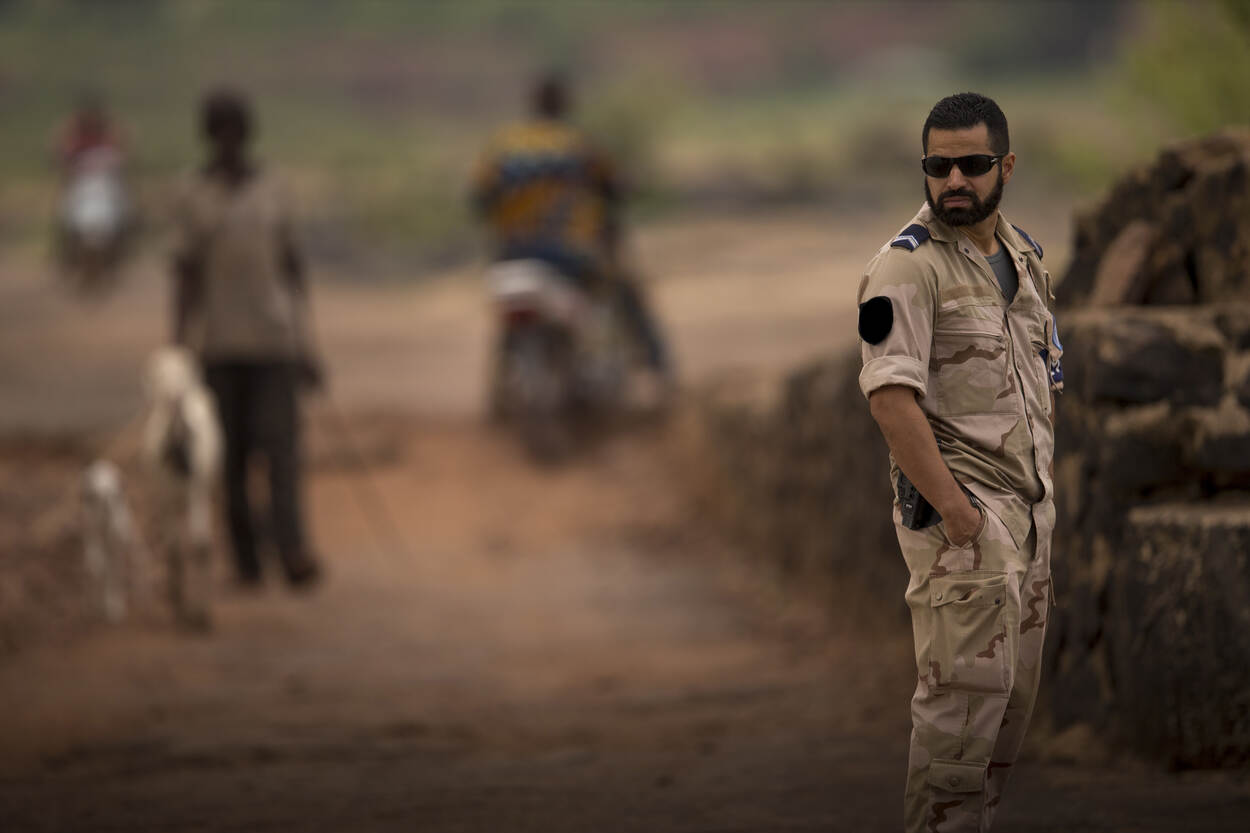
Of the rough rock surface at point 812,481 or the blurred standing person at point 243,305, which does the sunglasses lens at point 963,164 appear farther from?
the blurred standing person at point 243,305

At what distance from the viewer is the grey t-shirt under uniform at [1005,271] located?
339 cm

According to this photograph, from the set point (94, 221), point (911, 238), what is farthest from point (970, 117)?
point (94, 221)

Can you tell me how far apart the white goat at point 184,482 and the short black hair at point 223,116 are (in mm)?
1225

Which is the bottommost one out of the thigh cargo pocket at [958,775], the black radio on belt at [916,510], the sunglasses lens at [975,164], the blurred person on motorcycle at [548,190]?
the thigh cargo pocket at [958,775]

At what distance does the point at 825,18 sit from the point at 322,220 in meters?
19.6

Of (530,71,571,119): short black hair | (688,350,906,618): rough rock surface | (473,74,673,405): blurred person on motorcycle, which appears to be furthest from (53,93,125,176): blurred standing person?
(688,350,906,618): rough rock surface

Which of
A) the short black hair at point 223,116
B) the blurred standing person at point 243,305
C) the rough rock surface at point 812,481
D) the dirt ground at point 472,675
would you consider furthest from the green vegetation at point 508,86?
the short black hair at point 223,116

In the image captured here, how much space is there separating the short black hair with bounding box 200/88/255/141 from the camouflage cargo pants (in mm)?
5316

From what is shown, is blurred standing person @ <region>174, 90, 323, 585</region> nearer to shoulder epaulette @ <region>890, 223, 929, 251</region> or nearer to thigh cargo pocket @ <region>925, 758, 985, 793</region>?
shoulder epaulette @ <region>890, 223, 929, 251</region>

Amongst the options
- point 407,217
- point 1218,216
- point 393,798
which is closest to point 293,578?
point 393,798

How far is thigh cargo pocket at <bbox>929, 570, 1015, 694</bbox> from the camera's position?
319 centimetres

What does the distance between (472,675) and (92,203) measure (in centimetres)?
1420

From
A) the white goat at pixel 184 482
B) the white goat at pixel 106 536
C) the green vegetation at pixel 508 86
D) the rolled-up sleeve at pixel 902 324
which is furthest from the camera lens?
the green vegetation at pixel 508 86

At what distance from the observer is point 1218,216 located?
5000 millimetres
